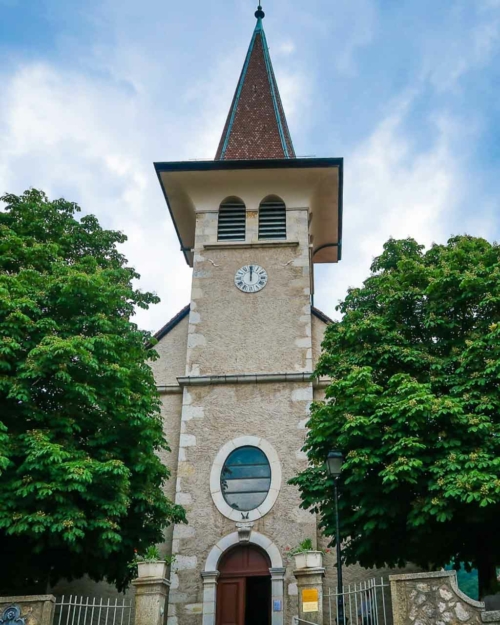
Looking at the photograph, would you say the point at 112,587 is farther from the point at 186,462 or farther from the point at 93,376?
the point at 93,376

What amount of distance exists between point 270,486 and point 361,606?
5069 mm

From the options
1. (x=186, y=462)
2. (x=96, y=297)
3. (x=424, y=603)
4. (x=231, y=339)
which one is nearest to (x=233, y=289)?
(x=231, y=339)

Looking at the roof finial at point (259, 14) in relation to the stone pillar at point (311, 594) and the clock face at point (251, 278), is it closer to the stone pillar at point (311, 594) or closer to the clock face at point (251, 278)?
the clock face at point (251, 278)

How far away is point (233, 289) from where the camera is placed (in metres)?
17.8

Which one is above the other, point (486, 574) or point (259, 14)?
point (259, 14)

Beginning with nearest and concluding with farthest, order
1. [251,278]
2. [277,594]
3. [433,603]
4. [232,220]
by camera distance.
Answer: [433,603], [277,594], [251,278], [232,220]

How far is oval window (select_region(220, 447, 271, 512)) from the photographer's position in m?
14.9

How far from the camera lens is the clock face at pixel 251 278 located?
1770 centimetres

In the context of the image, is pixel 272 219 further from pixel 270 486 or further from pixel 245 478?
pixel 270 486

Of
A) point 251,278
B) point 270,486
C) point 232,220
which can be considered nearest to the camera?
point 270,486

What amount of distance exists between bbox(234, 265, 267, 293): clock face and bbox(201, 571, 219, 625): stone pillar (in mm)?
7053

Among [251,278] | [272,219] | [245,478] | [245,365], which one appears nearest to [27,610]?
[245,478]

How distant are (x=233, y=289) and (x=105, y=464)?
7963 mm

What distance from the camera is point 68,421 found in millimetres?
11156
